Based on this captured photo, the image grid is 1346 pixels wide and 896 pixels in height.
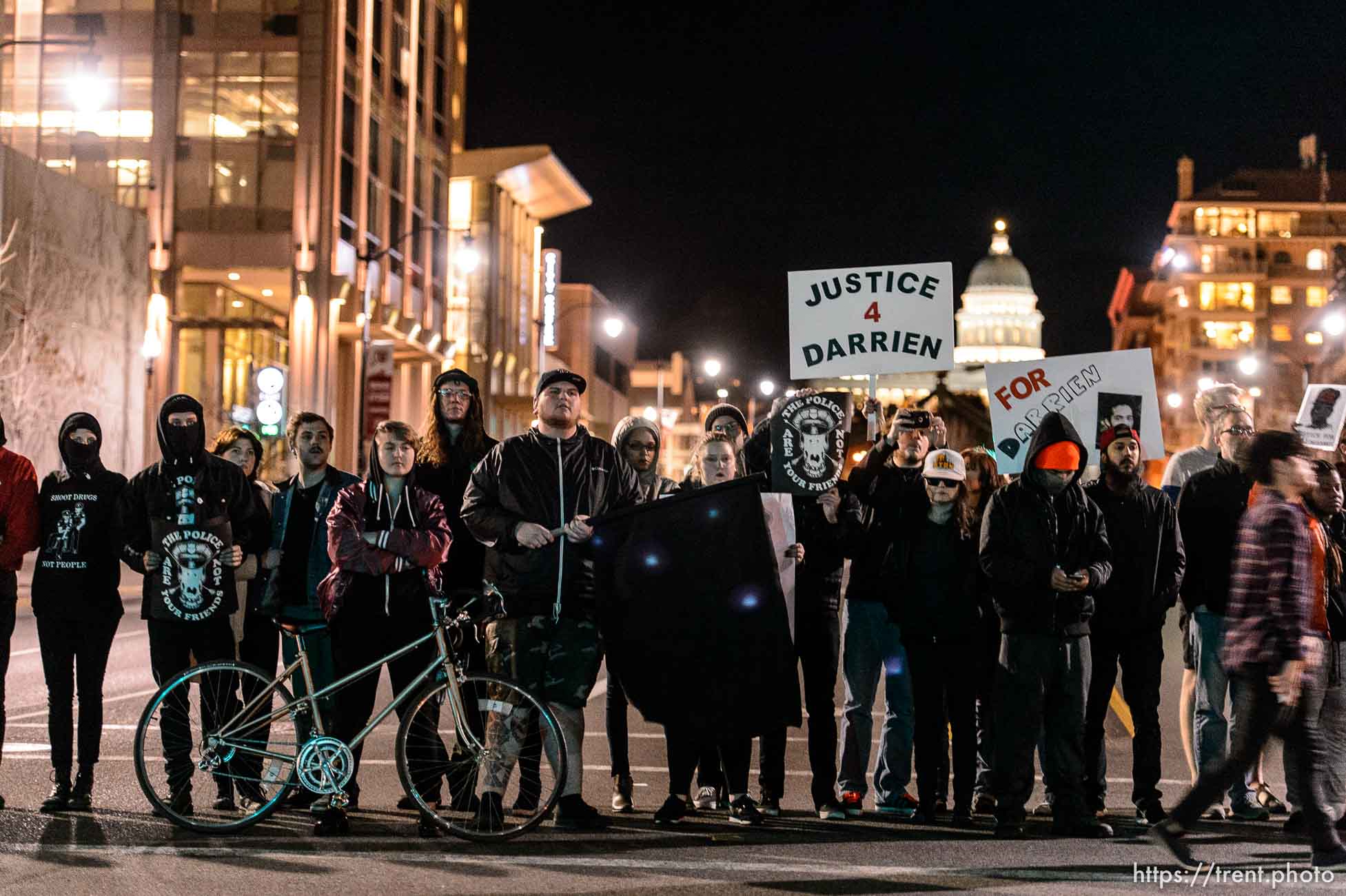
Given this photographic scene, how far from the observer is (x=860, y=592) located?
9234 mm

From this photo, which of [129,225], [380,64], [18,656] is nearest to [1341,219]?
[380,64]

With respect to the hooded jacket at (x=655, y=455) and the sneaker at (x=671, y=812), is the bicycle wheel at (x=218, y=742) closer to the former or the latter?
the sneaker at (x=671, y=812)

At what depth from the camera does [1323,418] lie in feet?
35.5

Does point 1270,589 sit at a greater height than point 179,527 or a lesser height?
lesser

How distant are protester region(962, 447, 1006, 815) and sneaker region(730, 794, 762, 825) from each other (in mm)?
1276

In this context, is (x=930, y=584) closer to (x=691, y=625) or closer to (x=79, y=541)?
(x=691, y=625)

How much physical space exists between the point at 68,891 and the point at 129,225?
37.5 metres

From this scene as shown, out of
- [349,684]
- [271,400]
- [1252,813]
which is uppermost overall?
[271,400]

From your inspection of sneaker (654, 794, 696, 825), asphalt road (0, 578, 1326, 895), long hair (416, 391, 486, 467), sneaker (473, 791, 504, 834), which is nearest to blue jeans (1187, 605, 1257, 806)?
asphalt road (0, 578, 1326, 895)

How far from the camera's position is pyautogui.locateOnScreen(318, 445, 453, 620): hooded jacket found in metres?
8.45

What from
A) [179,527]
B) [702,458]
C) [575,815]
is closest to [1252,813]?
[702,458]

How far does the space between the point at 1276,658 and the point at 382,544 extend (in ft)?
14.1

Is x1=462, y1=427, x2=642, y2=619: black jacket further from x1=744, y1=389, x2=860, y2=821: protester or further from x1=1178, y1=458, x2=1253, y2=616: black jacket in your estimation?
x1=1178, y1=458, x2=1253, y2=616: black jacket

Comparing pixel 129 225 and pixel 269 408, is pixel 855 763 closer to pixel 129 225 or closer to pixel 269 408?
pixel 269 408
